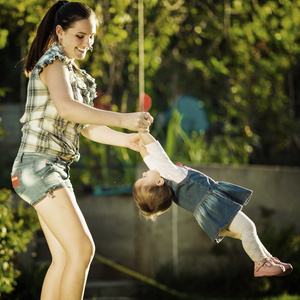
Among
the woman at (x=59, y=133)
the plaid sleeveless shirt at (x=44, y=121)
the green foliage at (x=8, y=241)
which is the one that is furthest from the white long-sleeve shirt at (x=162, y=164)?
the green foliage at (x=8, y=241)

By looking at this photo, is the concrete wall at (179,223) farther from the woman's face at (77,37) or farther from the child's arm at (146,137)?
the woman's face at (77,37)

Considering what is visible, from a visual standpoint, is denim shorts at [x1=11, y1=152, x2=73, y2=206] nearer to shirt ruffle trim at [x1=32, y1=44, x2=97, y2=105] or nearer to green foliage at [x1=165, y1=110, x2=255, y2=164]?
shirt ruffle trim at [x1=32, y1=44, x2=97, y2=105]

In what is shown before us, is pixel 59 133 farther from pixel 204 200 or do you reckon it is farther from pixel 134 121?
pixel 204 200

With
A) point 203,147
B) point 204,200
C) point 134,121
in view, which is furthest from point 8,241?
point 203,147

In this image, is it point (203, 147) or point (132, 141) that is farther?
point (203, 147)

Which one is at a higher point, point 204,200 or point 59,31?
point 59,31

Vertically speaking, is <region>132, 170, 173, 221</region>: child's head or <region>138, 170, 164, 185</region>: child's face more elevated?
<region>138, 170, 164, 185</region>: child's face

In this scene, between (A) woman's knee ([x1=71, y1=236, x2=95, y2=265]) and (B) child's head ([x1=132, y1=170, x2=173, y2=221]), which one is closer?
(A) woman's knee ([x1=71, y1=236, x2=95, y2=265])

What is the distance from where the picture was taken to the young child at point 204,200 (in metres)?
2.66

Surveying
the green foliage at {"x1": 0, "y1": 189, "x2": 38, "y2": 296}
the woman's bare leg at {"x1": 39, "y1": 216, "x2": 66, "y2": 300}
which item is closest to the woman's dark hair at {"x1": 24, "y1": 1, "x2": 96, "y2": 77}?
the woman's bare leg at {"x1": 39, "y1": 216, "x2": 66, "y2": 300}

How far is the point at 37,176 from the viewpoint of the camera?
253cm

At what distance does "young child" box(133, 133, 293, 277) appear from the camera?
2656 mm

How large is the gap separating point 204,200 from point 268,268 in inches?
16.2

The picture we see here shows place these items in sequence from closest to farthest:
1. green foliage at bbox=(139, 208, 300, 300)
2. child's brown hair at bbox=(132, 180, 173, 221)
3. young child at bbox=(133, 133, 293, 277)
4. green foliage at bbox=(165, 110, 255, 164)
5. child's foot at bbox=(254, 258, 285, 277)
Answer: child's foot at bbox=(254, 258, 285, 277) → young child at bbox=(133, 133, 293, 277) → child's brown hair at bbox=(132, 180, 173, 221) → green foliage at bbox=(139, 208, 300, 300) → green foliage at bbox=(165, 110, 255, 164)
